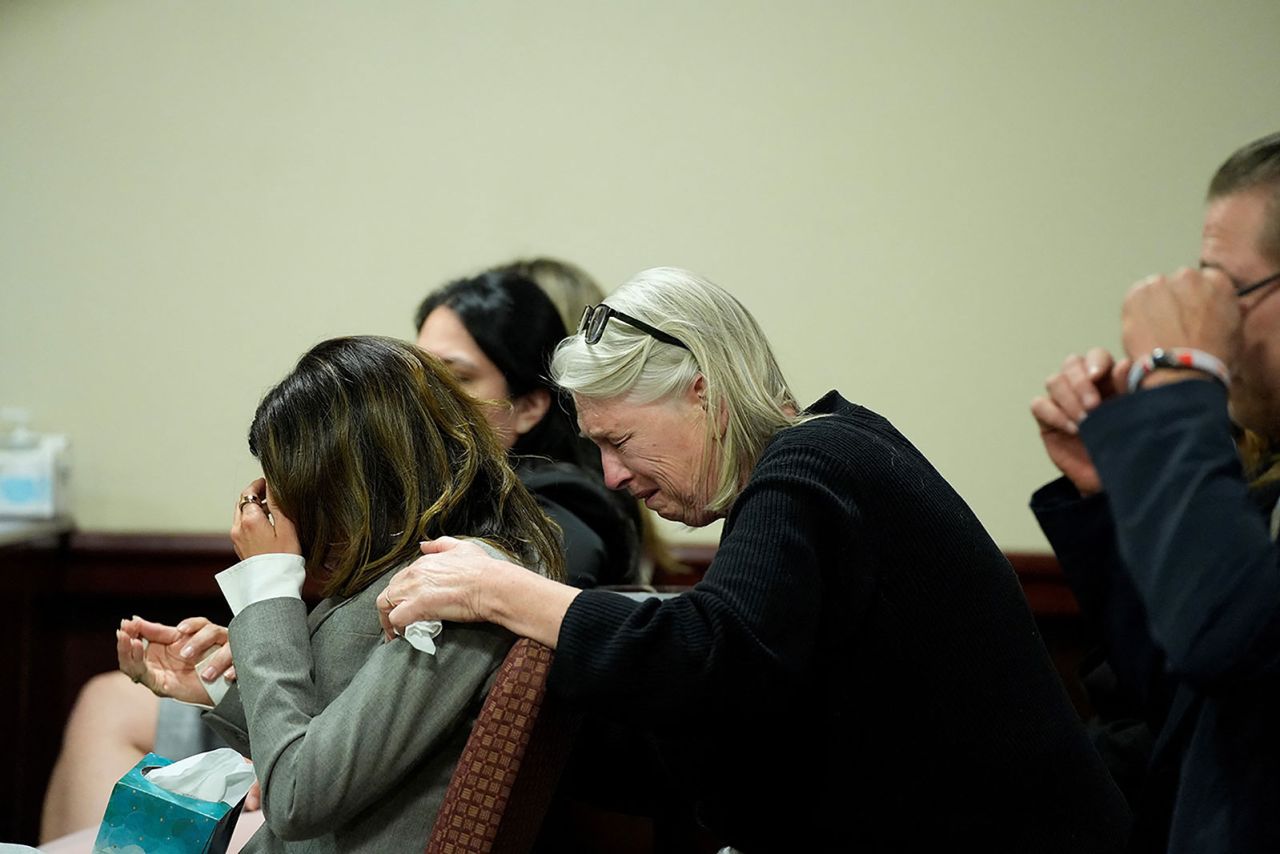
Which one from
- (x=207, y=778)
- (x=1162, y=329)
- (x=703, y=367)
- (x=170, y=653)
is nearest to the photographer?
(x=1162, y=329)

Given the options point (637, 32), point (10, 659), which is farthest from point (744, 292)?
point (10, 659)

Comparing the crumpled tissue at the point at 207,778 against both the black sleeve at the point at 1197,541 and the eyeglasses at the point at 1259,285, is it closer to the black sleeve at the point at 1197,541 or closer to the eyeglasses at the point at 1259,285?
the black sleeve at the point at 1197,541

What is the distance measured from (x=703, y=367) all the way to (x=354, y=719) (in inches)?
24.8

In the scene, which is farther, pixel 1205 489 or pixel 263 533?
pixel 263 533

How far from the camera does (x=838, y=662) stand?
1.41 meters

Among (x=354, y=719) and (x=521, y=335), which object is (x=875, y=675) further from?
(x=521, y=335)

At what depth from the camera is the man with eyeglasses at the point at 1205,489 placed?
36.7 inches

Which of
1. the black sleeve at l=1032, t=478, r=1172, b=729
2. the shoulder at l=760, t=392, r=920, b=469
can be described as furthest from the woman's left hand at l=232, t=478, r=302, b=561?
the black sleeve at l=1032, t=478, r=1172, b=729

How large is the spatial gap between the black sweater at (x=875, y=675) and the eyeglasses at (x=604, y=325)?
0.24 meters

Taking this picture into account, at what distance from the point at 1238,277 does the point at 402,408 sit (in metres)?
0.95

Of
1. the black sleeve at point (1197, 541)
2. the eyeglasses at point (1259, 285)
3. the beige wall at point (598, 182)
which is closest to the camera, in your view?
the black sleeve at point (1197, 541)

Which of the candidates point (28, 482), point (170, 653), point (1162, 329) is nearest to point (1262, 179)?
point (1162, 329)

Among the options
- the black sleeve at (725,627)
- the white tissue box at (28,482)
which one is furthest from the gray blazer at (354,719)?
the white tissue box at (28,482)

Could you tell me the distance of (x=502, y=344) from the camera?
2486mm
